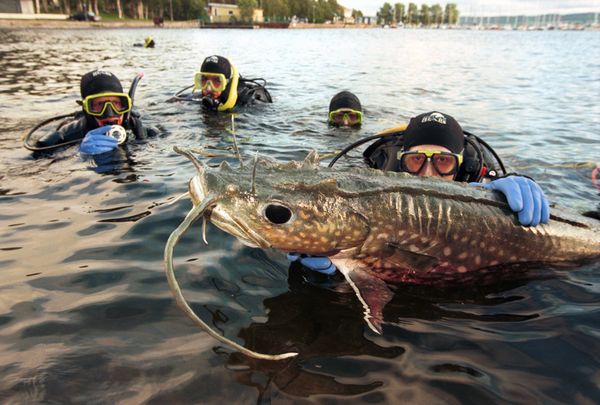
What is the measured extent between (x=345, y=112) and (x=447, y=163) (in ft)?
20.8

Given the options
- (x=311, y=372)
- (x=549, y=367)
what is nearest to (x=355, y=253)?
(x=311, y=372)

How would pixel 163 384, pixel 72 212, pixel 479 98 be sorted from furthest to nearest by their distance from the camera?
pixel 479 98 → pixel 72 212 → pixel 163 384

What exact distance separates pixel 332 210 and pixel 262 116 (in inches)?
357

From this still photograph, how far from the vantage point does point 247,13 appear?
130 metres

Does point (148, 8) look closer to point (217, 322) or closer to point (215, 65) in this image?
point (215, 65)

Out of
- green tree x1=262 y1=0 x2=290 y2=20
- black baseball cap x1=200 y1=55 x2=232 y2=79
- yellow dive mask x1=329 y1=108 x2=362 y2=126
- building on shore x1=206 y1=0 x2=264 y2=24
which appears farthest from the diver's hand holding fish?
green tree x1=262 y1=0 x2=290 y2=20

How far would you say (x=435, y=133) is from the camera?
4.82 meters

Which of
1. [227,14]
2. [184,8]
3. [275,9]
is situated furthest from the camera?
[275,9]

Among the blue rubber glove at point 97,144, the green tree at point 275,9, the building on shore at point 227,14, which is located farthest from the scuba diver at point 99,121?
the green tree at point 275,9

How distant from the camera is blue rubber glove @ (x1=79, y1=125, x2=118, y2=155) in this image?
722 cm

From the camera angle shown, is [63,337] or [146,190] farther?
[146,190]

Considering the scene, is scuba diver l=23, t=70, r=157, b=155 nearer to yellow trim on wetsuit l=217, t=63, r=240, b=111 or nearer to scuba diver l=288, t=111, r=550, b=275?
yellow trim on wetsuit l=217, t=63, r=240, b=111

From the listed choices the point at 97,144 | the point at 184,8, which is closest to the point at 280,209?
the point at 97,144

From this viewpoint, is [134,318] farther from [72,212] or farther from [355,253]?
[72,212]
